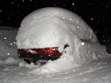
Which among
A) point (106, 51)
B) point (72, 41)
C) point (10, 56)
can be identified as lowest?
point (10, 56)

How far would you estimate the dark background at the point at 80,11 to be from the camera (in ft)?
32.1

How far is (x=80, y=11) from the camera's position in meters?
12.6

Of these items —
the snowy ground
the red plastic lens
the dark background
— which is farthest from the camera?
the dark background

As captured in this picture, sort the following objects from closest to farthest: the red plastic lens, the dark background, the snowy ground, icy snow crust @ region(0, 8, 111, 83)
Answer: the snowy ground
icy snow crust @ region(0, 8, 111, 83)
the red plastic lens
the dark background

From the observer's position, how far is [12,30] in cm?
1100

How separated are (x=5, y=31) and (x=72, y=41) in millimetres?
4185

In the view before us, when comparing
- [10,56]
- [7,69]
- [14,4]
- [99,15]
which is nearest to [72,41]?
[7,69]

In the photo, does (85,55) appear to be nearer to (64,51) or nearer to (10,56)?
(64,51)

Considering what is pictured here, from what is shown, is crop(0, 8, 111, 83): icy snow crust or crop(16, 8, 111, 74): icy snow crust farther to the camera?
crop(16, 8, 111, 74): icy snow crust

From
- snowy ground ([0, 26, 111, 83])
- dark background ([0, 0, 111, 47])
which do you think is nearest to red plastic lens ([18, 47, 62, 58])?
snowy ground ([0, 26, 111, 83])

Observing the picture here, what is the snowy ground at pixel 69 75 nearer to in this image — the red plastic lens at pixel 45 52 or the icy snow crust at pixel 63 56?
the icy snow crust at pixel 63 56

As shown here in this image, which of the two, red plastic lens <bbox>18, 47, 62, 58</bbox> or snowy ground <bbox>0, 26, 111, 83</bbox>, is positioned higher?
red plastic lens <bbox>18, 47, 62, 58</bbox>

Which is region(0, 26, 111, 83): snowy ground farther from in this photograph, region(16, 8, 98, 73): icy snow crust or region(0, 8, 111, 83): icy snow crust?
region(16, 8, 98, 73): icy snow crust

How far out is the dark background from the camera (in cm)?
980
